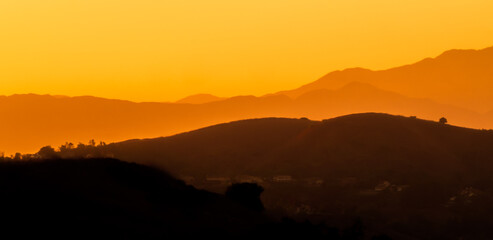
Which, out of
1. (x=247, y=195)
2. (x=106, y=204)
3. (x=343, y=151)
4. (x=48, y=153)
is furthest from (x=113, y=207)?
(x=343, y=151)

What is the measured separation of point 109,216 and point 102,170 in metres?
8.29

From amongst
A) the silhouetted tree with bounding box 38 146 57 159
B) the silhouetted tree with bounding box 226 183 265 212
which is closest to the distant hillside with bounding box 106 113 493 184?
the silhouetted tree with bounding box 38 146 57 159

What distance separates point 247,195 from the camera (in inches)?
2386

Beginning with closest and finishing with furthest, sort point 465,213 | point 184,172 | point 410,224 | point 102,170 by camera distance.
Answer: point 102,170 → point 410,224 → point 465,213 → point 184,172

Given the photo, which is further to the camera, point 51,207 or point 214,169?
point 214,169

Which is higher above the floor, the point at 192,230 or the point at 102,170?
the point at 102,170

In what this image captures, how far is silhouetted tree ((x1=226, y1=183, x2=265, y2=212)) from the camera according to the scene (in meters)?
58.9

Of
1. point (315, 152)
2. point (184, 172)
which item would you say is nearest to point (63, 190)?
point (184, 172)

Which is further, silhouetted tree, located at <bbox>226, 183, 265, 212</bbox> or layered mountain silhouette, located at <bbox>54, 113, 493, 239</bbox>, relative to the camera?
layered mountain silhouette, located at <bbox>54, 113, 493, 239</bbox>

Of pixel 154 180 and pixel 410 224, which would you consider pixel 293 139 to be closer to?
pixel 410 224

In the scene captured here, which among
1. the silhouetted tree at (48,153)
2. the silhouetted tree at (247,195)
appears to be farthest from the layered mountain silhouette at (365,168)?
the silhouetted tree at (247,195)

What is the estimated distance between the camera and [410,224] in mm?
115188

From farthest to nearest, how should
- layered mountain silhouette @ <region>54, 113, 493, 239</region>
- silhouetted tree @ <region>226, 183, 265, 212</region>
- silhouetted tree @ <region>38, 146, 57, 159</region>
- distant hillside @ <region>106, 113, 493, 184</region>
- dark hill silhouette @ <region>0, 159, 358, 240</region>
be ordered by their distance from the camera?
distant hillside @ <region>106, 113, 493, 184</region>
layered mountain silhouette @ <region>54, 113, 493, 239</region>
silhouetted tree @ <region>226, 183, 265, 212</region>
silhouetted tree @ <region>38, 146, 57, 159</region>
dark hill silhouette @ <region>0, 159, 358, 240</region>

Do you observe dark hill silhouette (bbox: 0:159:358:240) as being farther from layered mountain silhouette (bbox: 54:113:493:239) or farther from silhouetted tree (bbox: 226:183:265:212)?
layered mountain silhouette (bbox: 54:113:493:239)
